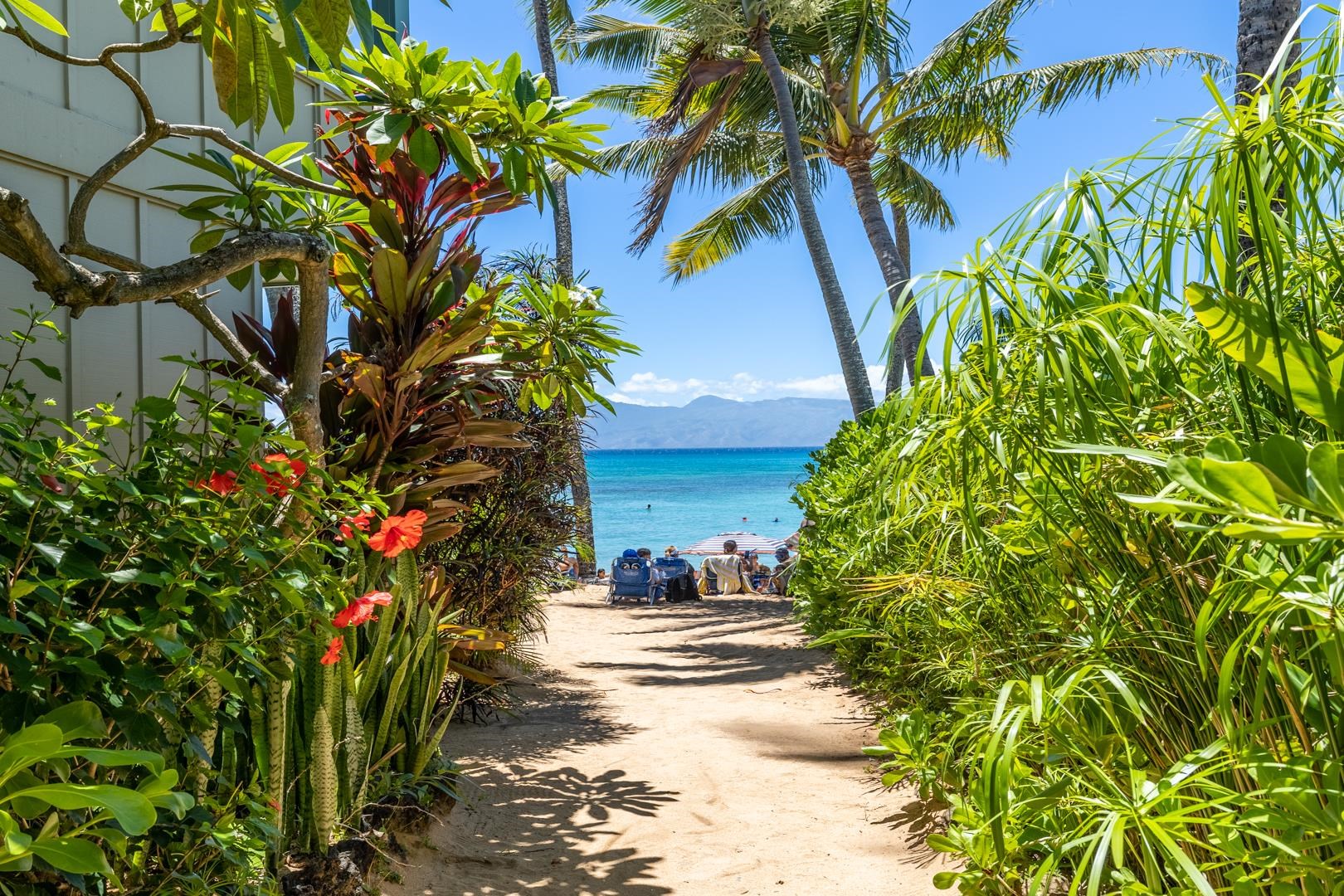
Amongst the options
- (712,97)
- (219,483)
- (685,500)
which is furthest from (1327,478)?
(685,500)

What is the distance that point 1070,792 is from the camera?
150 centimetres

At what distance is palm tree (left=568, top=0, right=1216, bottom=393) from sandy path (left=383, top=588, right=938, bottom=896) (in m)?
4.62

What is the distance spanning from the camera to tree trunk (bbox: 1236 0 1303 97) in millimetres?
3576

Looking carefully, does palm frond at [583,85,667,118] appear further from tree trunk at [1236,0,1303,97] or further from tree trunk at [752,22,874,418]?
tree trunk at [1236,0,1303,97]

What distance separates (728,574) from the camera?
49.5 feet

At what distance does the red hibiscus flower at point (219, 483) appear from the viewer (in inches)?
59.6

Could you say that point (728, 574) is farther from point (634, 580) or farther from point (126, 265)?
point (126, 265)

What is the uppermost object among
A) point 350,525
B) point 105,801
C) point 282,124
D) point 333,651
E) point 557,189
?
point 557,189

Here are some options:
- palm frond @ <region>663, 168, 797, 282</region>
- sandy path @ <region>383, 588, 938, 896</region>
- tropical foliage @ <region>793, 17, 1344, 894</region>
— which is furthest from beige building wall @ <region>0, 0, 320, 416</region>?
palm frond @ <region>663, 168, 797, 282</region>

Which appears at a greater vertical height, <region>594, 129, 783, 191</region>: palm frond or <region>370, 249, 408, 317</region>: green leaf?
<region>594, 129, 783, 191</region>: palm frond

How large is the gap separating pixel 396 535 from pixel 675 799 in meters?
2.03

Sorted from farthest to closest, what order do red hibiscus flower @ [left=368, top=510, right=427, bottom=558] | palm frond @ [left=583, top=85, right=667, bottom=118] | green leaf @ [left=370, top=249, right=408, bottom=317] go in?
palm frond @ [left=583, top=85, right=667, bottom=118]
green leaf @ [left=370, top=249, right=408, bottom=317]
red hibiscus flower @ [left=368, top=510, right=427, bottom=558]

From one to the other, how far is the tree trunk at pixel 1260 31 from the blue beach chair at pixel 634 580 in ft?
32.6

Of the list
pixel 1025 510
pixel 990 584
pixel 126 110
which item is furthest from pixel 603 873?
pixel 126 110
